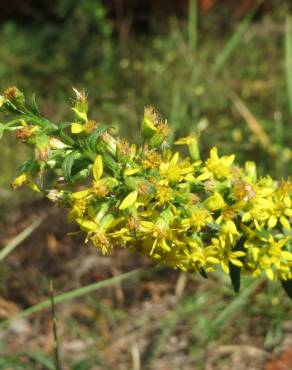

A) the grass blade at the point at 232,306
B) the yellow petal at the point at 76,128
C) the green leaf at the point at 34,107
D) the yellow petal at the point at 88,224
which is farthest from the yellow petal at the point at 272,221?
the grass blade at the point at 232,306

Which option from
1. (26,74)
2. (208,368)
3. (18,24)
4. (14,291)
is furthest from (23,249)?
(18,24)

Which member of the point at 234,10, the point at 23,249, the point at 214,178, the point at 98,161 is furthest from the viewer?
the point at 234,10

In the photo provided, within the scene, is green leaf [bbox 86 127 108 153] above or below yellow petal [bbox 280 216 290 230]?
above

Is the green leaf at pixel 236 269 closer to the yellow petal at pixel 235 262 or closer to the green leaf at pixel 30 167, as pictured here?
the yellow petal at pixel 235 262

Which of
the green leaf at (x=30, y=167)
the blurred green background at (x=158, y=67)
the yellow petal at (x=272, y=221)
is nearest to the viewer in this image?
the green leaf at (x=30, y=167)

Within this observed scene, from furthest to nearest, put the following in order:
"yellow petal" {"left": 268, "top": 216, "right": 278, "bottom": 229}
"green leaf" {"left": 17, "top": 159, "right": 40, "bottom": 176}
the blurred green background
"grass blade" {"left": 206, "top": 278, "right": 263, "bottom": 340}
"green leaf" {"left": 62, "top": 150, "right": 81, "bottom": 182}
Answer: the blurred green background → "grass blade" {"left": 206, "top": 278, "right": 263, "bottom": 340} → "yellow petal" {"left": 268, "top": 216, "right": 278, "bottom": 229} → "green leaf" {"left": 17, "top": 159, "right": 40, "bottom": 176} → "green leaf" {"left": 62, "top": 150, "right": 81, "bottom": 182}

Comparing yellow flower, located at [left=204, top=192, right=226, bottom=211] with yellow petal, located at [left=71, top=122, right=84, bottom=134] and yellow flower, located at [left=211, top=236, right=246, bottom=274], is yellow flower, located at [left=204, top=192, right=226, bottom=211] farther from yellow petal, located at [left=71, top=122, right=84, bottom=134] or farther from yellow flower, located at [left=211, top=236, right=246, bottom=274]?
yellow petal, located at [left=71, top=122, right=84, bottom=134]

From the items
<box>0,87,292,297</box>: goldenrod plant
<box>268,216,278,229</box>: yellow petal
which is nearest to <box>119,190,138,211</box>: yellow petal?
<box>0,87,292,297</box>: goldenrod plant

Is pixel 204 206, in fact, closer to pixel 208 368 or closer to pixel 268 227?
pixel 268 227

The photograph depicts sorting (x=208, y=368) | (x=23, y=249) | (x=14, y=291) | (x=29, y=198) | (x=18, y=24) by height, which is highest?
(x=18, y=24)
